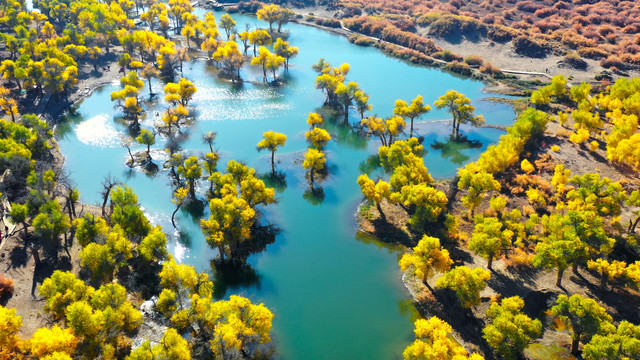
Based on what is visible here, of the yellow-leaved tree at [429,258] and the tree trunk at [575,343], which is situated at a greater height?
the yellow-leaved tree at [429,258]

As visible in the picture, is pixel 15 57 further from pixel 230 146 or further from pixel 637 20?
pixel 637 20

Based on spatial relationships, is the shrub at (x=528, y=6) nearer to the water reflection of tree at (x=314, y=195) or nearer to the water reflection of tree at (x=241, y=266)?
the water reflection of tree at (x=314, y=195)

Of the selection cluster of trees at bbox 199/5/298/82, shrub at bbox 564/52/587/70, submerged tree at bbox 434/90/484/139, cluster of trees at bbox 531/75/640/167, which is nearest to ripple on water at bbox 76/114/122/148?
cluster of trees at bbox 199/5/298/82

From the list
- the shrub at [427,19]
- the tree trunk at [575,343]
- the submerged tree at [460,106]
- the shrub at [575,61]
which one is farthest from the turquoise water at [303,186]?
the shrub at [427,19]

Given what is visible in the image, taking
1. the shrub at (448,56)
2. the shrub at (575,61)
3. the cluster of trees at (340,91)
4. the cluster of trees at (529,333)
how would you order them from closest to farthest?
the cluster of trees at (529,333) → the cluster of trees at (340,91) → the shrub at (575,61) → the shrub at (448,56)

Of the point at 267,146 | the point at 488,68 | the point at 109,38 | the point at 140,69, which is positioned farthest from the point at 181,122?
the point at 488,68

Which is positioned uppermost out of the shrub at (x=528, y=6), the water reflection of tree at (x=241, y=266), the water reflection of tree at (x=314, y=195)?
the shrub at (x=528, y=6)

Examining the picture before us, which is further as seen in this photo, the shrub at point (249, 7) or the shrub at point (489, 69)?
the shrub at point (249, 7)
